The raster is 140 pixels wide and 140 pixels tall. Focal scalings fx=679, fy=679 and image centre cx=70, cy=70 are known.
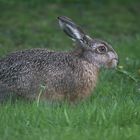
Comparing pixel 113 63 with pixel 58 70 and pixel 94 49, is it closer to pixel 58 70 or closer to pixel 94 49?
pixel 94 49

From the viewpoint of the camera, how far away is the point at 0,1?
14516 mm

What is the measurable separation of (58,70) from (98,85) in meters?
0.92

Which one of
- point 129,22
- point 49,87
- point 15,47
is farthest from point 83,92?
point 129,22

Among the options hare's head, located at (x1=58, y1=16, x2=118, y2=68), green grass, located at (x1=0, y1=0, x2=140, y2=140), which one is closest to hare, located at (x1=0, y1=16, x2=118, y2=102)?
hare's head, located at (x1=58, y1=16, x2=118, y2=68)

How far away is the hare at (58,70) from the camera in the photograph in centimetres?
771

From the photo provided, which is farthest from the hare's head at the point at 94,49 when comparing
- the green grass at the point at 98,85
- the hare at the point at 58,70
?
the green grass at the point at 98,85

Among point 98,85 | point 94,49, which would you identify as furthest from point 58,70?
point 98,85

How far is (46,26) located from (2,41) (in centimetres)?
170

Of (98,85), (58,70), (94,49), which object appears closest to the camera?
(58,70)

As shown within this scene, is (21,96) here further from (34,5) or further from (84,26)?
(34,5)

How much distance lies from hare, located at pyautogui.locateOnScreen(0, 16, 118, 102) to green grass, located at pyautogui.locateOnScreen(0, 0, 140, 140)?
0.92 feet

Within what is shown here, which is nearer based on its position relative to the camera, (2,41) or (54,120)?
(54,120)

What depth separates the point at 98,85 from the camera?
866 centimetres

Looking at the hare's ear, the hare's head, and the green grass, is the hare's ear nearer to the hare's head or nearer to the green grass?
the hare's head
